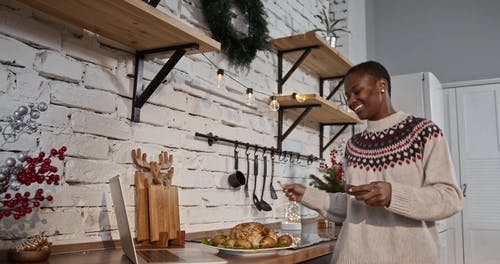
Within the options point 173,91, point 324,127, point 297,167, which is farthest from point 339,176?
point 173,91

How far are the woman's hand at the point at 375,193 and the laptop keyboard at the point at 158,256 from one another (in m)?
0.54

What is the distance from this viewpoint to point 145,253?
4.48 feet

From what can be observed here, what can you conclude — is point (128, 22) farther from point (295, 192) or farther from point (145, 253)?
point (295, 192)

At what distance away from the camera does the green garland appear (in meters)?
1.99

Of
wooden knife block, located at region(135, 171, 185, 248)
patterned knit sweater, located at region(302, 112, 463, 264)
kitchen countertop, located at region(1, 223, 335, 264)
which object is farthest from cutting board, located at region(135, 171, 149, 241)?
patterned knit sweater, located at region(302, 112, 463, 264)

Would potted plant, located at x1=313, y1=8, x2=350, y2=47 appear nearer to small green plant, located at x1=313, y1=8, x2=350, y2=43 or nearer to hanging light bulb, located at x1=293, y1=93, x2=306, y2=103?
small green plant, located at x1=313, y1=8, x2=350, y2=43

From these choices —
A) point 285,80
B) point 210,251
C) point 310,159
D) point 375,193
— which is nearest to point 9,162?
point 210,251

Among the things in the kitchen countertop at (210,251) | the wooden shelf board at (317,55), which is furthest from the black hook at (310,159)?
the kitchen countertop at (210,251)

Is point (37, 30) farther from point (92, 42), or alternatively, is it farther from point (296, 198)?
point (296, 198)

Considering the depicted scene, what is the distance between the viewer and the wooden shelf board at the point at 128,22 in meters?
1.22

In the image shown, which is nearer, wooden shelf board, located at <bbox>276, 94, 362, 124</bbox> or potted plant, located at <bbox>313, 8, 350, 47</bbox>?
wooden shelf board, located at <bbox>276, 94, 362, 124</bbox>

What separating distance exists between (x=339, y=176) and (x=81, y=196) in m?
1.66

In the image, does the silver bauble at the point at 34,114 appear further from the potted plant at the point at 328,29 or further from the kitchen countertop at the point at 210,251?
the potted plant at the point at 328,29

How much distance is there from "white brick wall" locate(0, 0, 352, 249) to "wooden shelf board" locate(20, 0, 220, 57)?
6 centimetres
